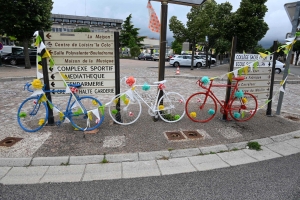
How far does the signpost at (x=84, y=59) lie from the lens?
4188 millimetres

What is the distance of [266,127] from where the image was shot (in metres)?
4.93

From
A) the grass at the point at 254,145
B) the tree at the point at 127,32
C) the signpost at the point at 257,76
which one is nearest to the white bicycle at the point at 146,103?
the grass at the point at 254,145

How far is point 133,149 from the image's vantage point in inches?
145

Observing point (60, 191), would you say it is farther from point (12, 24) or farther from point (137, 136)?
point (12, 24)

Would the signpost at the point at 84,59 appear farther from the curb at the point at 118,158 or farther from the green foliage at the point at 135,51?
the green foliage at the point at 135,51

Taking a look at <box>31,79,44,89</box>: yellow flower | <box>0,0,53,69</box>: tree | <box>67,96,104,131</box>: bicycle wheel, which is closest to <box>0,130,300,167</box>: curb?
<box>67,96,104,131</box>: bicycle wheel

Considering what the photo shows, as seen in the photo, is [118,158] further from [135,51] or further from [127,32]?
[127,32]

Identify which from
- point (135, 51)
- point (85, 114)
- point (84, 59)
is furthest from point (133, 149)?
point (135, 51)

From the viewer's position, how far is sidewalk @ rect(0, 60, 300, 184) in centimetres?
311

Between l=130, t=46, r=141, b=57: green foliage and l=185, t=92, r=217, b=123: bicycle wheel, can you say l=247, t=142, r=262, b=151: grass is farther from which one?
l=130, t=46, r=141, b=57: green foliage

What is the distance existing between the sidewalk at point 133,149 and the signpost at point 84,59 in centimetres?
100

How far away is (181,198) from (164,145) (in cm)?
137

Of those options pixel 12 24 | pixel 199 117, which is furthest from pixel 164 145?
pixel 12 24

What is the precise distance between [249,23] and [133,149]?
18610mm
